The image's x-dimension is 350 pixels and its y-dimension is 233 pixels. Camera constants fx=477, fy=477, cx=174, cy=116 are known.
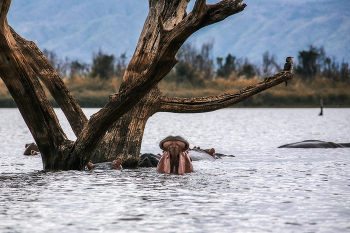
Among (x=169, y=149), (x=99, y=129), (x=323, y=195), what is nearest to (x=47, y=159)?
(x=99, y=129)

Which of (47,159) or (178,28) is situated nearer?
(178,28)

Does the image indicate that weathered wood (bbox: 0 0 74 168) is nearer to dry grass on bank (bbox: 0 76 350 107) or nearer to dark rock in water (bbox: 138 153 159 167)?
dark rock in water (bbox: 138 153 159 167)

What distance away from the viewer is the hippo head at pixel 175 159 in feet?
28.5

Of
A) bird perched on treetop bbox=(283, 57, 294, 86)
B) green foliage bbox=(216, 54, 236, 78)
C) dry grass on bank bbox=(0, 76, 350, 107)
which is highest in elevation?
green foliage bbox=(216, 54, 236, 78)

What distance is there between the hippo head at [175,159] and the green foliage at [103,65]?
66.9 metres

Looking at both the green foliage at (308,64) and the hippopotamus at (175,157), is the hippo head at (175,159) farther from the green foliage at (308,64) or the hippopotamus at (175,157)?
the green foliage at (308,64)

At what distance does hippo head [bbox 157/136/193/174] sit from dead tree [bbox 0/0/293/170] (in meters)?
1.14

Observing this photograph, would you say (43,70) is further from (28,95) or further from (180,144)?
(180,144)

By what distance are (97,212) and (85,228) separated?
762 millimetres

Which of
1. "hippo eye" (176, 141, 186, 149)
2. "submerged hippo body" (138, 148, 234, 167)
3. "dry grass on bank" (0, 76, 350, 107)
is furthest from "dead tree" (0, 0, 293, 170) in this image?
"dry grass on bank" (0, 76, 350, 107)

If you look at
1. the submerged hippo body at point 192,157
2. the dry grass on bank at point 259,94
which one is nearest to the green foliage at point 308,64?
the dry grass on bank at point 259,94

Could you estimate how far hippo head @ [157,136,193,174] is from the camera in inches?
342

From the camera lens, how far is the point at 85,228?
189 inches

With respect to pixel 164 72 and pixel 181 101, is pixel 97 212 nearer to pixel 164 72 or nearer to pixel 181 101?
pixel 164 72
